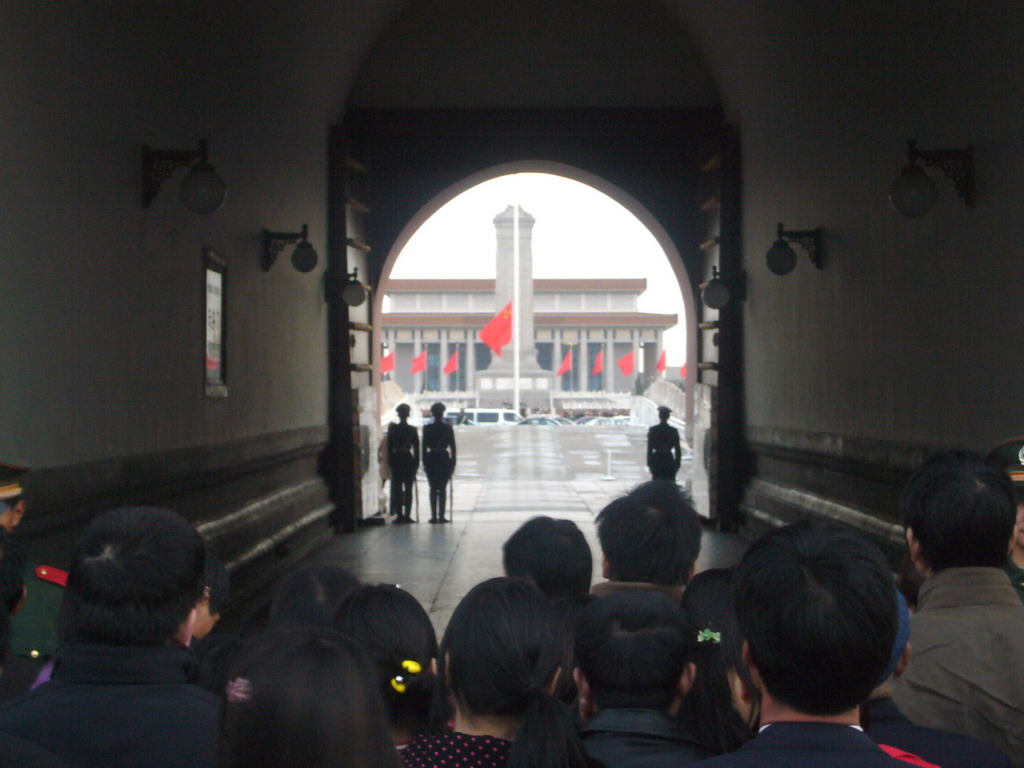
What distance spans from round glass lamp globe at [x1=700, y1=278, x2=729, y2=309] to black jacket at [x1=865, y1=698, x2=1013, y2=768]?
10232 mm

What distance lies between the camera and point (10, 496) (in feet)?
14.5

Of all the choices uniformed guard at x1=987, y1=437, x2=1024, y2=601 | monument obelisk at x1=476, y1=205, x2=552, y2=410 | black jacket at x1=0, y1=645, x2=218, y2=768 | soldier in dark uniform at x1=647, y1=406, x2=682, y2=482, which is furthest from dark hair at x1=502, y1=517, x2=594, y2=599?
monument obelisk at x1=476, y1=205, x2=552, y2=410

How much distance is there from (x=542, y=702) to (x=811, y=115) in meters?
8.05

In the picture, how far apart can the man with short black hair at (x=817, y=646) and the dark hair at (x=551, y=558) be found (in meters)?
1.98

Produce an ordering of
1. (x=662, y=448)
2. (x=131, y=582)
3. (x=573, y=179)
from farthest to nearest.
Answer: (x=573, y=179) → (x=662, y=448) → (x=131, y=582)

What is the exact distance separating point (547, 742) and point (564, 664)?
0.73 meters

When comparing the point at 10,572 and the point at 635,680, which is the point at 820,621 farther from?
the point at 10,572

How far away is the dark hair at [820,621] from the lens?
1815 millimetres

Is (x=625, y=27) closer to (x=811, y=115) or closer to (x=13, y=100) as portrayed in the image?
(x=811, y=115)

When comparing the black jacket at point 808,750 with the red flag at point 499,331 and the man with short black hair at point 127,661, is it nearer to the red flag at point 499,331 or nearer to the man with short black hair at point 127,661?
the man with short black hair at point 127,661

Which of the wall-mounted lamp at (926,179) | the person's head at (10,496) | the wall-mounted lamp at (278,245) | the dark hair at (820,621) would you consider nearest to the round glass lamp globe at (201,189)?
the person's head at (10,496)

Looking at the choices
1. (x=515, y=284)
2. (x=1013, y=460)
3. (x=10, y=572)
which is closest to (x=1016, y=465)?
(x=1013, y=460)

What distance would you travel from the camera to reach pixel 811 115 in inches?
378

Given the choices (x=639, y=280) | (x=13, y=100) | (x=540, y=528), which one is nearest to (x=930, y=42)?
(x=540, y=528)
